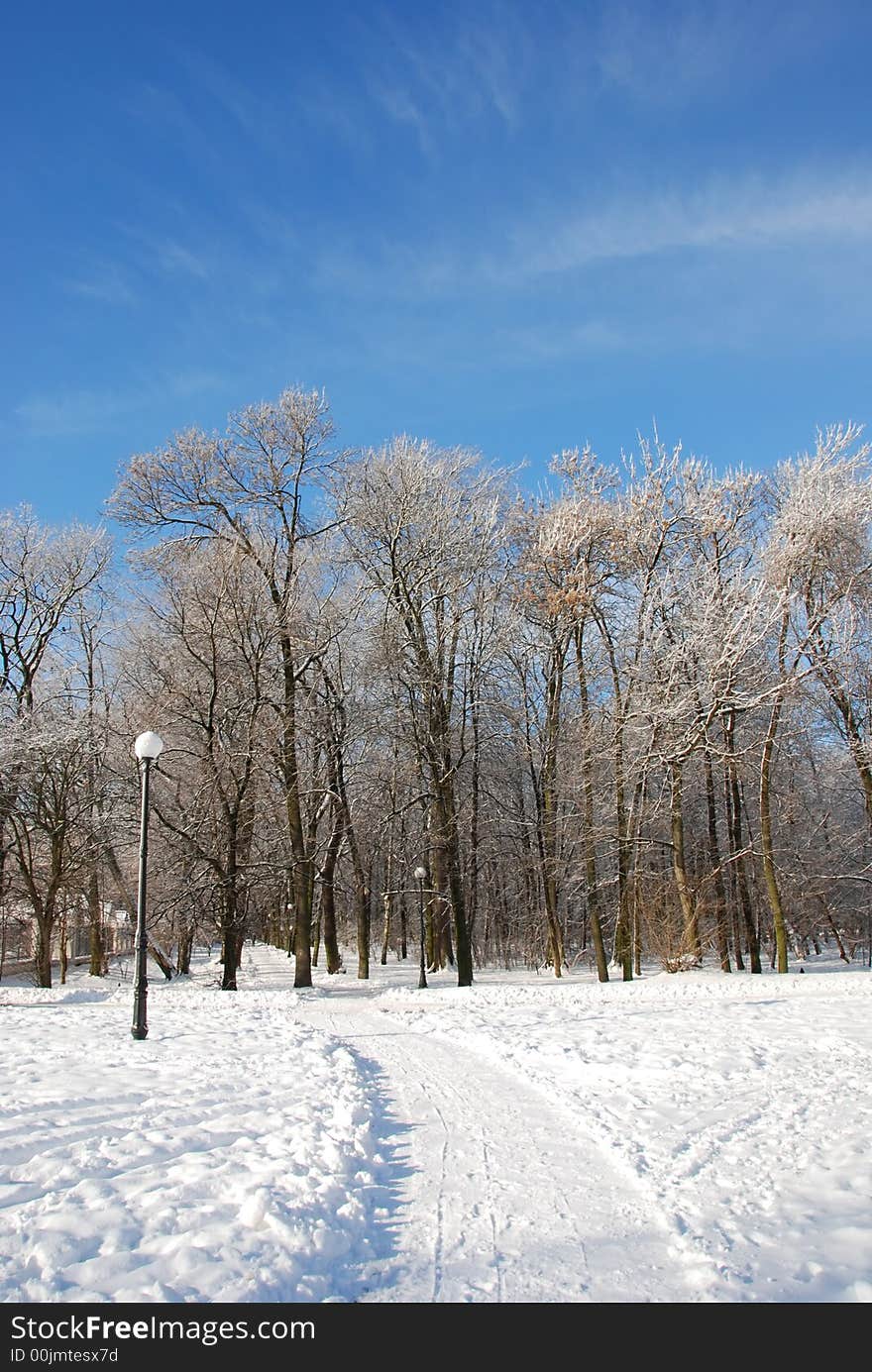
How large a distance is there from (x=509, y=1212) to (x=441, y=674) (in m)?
18.5

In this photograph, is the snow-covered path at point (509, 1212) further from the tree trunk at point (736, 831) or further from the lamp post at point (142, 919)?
the tree trunk at point (736, 831)

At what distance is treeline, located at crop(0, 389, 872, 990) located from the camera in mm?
20984

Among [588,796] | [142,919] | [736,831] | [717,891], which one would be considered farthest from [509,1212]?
[717,891]

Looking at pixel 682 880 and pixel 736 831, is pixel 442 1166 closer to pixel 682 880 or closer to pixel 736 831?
pixel 682 880

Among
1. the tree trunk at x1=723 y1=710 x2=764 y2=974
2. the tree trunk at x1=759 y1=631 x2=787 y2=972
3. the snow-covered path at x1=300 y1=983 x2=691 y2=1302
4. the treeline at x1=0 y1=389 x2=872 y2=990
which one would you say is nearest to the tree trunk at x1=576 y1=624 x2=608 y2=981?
the treeline at x1=0 y1=389 x2=872 y2=990

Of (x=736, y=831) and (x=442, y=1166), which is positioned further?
(x=736, y=831)

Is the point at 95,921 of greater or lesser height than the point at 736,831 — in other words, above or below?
below

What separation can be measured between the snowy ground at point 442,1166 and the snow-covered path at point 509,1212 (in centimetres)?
2

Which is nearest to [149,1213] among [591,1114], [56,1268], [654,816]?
[56,1268]

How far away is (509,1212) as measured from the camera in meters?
4.79

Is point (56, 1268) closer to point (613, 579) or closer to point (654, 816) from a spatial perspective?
point (654, 816)

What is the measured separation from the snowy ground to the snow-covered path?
0.02 m

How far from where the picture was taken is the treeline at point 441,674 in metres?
21.0
